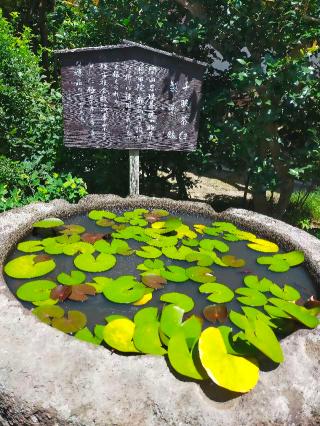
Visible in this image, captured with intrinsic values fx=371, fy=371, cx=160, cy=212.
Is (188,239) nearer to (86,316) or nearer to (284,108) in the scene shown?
(86,316)

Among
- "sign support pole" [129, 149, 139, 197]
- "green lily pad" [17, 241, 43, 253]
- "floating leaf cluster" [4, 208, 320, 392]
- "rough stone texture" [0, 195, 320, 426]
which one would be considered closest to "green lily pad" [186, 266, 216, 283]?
"floating leaf cluster" [4, 208, 320, 392]

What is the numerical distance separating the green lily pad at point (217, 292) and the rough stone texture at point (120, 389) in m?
0.47

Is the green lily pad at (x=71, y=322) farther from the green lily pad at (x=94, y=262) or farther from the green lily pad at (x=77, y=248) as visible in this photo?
the green lily pad at (x=77, y=248)

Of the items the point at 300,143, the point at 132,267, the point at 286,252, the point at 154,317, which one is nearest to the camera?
the point at 154,317

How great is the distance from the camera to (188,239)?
2.57m

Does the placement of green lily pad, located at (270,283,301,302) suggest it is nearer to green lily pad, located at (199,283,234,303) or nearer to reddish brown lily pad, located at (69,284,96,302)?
green lily pad, located at (199,283,234,303)

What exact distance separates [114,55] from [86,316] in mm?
2485

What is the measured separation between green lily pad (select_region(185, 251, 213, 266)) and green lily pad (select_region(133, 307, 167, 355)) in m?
0.58

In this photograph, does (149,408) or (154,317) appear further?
(154,317)

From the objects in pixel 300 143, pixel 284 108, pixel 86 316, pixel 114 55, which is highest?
pixel 114 55

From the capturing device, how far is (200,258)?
2.30 m

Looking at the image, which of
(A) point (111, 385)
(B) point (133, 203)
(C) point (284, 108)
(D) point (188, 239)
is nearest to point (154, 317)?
(A) point (111, 385)

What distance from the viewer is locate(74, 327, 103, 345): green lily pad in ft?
5.22

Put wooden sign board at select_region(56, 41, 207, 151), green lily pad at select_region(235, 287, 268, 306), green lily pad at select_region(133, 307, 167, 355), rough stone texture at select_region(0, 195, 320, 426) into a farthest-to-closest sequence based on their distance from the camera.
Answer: wooden sign board at select_region(56, 41, 207, 151) → green lily pad at select_region(235, 287, 268, 306) → green lily pad at select_region(133, 307, 167, 355) → rough stone texture at select_region(0, 195, 320, 426)
